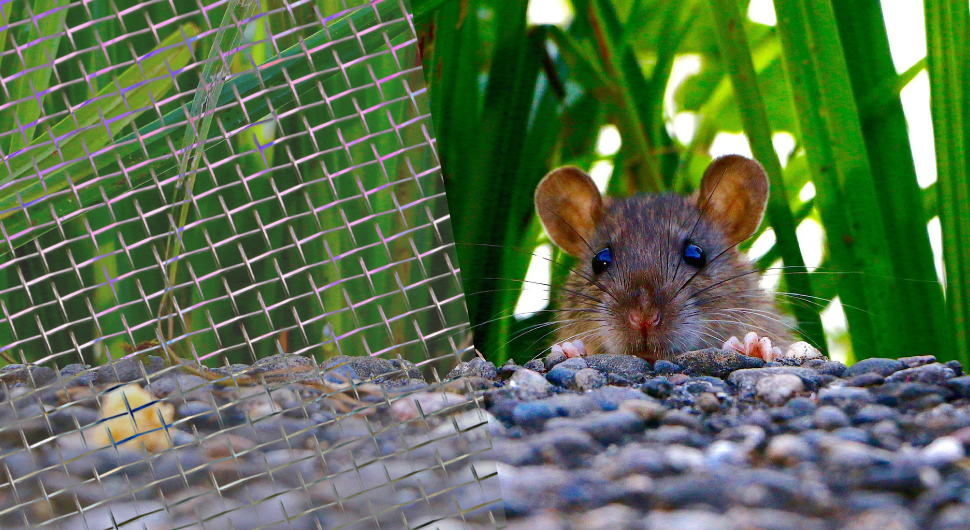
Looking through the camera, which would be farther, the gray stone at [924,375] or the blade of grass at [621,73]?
the blade of grass at [621,73]

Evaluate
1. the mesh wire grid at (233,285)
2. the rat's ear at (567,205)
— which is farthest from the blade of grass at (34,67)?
the rat's ear at (567,205)

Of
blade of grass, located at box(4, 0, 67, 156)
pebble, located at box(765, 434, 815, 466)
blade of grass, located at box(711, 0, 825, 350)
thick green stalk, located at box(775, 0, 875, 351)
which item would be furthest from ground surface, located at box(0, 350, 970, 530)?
blade of grass, located at box(4, 0, 67, 156)

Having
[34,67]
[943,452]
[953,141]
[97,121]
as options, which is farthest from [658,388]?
[34,67]

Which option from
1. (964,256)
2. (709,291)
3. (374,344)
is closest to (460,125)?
(374,344)

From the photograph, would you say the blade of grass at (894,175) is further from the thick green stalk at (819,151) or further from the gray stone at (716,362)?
the gray stone at (716,362)

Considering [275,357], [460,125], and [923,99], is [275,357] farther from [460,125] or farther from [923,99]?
[923,99]

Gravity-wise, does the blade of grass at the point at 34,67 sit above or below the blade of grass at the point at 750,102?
below

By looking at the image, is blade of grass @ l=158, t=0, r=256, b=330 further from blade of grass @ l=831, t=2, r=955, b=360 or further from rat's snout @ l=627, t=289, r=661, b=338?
Answer: blade of grass @ l=831, t=2, r=955, b=360

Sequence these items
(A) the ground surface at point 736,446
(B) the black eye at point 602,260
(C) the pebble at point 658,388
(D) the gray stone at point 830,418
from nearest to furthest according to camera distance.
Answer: (A) the ground surface at point 736,446
(D) the gray stone at point 830,418
(C) the pebble at point 658,388
(B) the black eye at point 602,260
